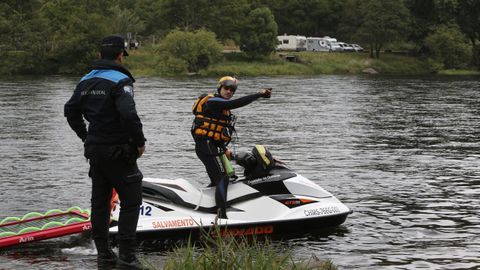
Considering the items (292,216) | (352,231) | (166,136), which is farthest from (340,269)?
(166,136)

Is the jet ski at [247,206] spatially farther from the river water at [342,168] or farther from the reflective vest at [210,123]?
the reflective vest at [210,123]

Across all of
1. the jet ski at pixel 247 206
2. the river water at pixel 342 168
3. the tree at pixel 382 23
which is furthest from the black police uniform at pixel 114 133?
the tree at pixel 382 23

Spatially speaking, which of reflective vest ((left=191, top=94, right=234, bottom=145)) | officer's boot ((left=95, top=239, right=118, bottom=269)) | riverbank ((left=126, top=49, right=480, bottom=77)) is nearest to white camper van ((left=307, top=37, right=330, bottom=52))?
riverbank ((left=126, top=49, right=480, bottom=77))

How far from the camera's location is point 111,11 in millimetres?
102125

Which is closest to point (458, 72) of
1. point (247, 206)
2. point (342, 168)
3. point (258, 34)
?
point (258, 34)

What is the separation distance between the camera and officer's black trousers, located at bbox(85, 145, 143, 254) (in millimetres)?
7172

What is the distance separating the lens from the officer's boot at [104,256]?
770cm

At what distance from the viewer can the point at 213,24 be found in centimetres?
9975

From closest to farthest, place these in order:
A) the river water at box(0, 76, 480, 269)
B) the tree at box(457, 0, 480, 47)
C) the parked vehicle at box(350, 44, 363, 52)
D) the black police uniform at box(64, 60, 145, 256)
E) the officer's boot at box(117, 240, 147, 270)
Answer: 1. the black police uniform at box(64, 60, 145, 256)
2. the officer's boot at box(117, 240, 147, 270)
3. the river water at box(0, 76, 480, 269)
4. the tree at box(457, 0, 480, 47)
5. the parked vehicle at box(350, 44, 363, 52)

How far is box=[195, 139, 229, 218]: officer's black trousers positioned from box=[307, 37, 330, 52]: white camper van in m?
91.1

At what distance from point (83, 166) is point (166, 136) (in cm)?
637

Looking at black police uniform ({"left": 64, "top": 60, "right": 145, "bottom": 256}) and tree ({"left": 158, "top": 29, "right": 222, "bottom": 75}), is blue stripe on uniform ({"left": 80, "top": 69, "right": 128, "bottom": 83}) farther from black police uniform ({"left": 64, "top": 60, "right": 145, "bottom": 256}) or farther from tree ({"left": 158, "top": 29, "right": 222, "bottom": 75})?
tree ({"left": 158, "top": 29, "right": 222, "bottom": 75})

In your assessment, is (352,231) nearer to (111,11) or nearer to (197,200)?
(197,200)

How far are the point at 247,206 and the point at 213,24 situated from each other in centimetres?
9159
